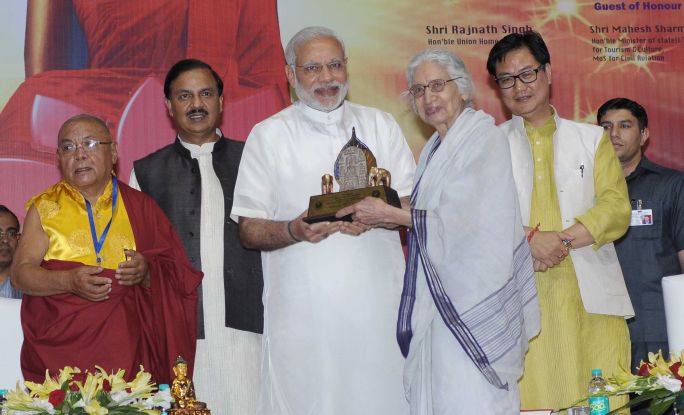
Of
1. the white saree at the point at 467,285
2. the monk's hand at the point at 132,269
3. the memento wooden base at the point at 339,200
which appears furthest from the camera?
the monk's hand at the point at 132,269

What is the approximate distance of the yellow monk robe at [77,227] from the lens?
412 cm

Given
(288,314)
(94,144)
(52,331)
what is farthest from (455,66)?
(52,331)

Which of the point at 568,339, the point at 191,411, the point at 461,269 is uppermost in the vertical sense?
the point at 461,269

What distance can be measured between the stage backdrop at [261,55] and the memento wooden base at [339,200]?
251 cm

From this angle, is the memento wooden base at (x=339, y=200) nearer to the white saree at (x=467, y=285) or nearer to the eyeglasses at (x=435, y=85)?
the white saree at (x=467, y=285)

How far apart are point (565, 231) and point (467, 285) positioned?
28.2 inches

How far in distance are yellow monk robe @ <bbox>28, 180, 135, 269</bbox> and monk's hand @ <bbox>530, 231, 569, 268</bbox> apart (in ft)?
5.42

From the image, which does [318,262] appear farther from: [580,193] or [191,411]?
[580,193]

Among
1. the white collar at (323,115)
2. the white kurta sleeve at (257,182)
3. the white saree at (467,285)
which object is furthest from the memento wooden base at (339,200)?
the white collar at (323,115)

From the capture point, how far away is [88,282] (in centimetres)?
396

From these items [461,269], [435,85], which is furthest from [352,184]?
[461,269]

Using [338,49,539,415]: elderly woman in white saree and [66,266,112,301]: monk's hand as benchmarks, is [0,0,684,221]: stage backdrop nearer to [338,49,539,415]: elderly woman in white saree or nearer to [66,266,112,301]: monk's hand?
[66,266,112,301]: monk's hand

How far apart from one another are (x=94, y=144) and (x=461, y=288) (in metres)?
1.67

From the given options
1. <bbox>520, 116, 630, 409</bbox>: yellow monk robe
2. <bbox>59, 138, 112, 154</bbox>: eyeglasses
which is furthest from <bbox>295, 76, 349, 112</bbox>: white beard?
<bbox>520, 116, 630, 409</bbox>: yellow monk robe
